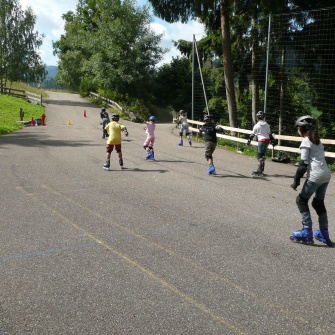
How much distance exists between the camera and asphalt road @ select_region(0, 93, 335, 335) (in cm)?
459

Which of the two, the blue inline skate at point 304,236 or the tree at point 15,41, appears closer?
the blue inline skate at point 304,236

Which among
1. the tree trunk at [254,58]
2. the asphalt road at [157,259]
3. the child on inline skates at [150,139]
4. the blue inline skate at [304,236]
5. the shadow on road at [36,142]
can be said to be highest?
the tree trunk at [254,58]

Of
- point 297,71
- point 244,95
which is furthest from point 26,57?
point 297,71

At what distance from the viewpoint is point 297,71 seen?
20.7 m

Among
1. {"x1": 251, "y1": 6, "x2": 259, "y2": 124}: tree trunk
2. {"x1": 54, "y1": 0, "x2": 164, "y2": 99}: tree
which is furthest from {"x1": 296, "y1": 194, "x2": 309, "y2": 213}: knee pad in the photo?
{"x1": 54, "y1": 0, "x2": 164, "y2": 99}: tree

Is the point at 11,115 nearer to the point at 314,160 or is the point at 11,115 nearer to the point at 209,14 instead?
the point at 209,14

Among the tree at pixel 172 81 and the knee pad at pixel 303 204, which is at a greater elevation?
the tree at pixel 172 81

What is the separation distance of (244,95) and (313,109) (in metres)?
9.46

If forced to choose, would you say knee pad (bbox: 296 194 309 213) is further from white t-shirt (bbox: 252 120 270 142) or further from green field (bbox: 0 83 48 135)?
green field (bbox: 0 83 48 135)

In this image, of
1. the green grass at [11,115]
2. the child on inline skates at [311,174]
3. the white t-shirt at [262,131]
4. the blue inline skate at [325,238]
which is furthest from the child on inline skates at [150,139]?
the green grass at [11,115]

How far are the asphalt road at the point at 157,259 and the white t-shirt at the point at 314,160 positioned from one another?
41.9 inches

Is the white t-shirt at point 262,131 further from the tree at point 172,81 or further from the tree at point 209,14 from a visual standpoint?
the tree at point 172,81

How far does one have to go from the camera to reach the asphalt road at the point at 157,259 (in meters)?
4.59

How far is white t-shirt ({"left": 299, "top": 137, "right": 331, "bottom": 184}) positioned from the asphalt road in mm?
1064
